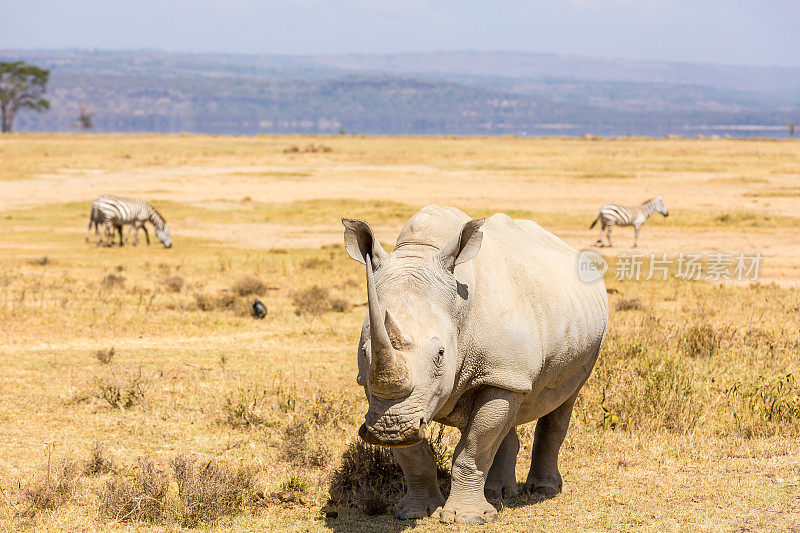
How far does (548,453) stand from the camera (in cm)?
737

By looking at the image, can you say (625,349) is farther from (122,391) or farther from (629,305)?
(122,391)

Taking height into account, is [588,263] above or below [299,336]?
above

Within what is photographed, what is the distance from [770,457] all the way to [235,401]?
5.40 metres

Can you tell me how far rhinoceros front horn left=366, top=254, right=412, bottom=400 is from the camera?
497cm

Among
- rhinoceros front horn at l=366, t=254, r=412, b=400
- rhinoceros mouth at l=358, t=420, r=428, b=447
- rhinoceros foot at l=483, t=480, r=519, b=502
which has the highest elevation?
rhinoceros front horn at l=366, t=254, r=412, b=400

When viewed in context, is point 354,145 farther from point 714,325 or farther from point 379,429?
point 379,429

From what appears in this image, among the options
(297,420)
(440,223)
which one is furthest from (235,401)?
(440,223)

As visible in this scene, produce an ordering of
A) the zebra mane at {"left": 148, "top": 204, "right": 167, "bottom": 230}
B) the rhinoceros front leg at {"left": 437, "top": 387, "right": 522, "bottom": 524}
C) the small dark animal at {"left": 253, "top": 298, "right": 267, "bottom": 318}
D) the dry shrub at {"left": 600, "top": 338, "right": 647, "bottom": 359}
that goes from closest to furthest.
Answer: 1. the rhinoceros front leg at {"left": 437, "top": 387, "right": 522, "bottom": 524}
2. the dry shrub at {"left": 600, "top": 338, "right": 647, "bottom": 359}
3. the small dark animal at {"left": 253, "top": 298, "right": 267, "bottom": 318}
4. the zebra mane at {"left": 148, "top": 204, "right": 167, "bottom": 230}

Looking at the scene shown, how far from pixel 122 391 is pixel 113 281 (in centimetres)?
802

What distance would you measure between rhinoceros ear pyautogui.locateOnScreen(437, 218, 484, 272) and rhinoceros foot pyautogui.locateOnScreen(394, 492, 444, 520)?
5.75ft

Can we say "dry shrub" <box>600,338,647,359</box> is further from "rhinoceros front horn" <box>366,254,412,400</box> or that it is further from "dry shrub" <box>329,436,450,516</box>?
"rhinoceros front horn" <box>366,254,412,400</box>

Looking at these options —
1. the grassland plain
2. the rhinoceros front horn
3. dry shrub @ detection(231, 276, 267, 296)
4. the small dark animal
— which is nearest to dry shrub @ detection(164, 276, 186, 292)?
the grassland plain

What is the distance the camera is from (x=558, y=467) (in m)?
8.07

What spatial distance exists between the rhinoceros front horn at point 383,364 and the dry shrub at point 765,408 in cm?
494
